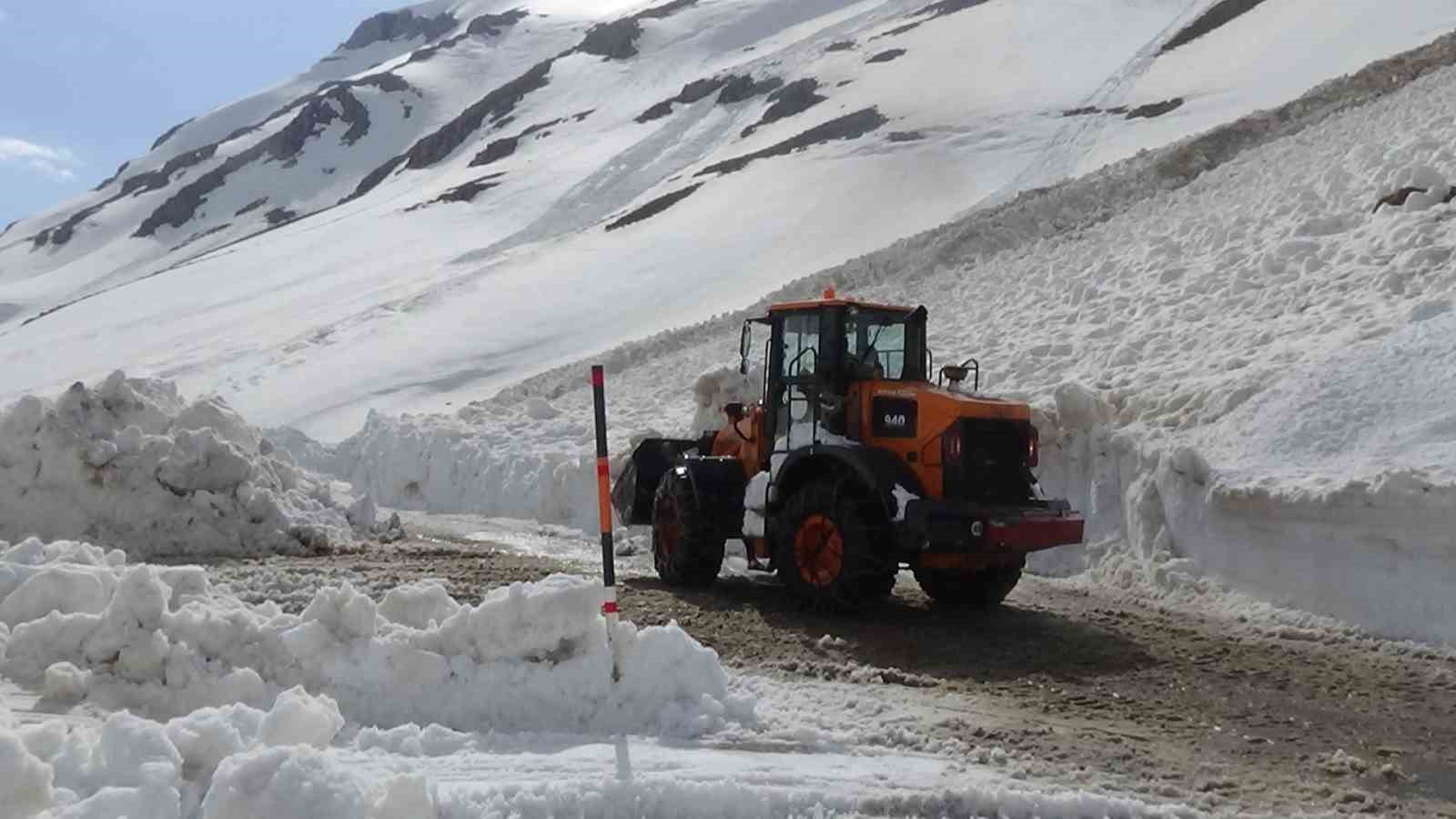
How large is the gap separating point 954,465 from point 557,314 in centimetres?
2753

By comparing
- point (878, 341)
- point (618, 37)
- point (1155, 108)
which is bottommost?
point (878, 341)

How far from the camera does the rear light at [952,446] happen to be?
8.77 m

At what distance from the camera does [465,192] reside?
207 ft

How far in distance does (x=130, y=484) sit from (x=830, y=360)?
6.88m

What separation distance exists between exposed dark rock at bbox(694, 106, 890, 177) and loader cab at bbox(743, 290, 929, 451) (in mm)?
40240

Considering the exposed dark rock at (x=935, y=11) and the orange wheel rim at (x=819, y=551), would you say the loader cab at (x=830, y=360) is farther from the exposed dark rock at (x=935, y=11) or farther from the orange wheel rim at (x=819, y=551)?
the exposed dark rock at (x=935, y=11)

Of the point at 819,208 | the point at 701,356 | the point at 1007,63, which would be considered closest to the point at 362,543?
the point at 701,356

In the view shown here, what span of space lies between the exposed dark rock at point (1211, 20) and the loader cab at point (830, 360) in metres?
41.4

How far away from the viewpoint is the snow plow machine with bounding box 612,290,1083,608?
28.6 ft

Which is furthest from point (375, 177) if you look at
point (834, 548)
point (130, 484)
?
point (834, 548)

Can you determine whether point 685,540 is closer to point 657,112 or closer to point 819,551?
point 819,551

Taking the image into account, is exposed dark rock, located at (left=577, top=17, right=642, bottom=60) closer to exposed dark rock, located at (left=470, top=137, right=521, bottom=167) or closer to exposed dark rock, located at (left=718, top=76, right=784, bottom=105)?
exposed dark rock, located at (left=470, top=137, right=521, bottom=167)

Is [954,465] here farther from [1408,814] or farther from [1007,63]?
[1007,63]

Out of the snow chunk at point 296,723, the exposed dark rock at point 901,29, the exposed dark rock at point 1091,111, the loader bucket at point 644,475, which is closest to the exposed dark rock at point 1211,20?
the exposed dark rock at point 1091,111
